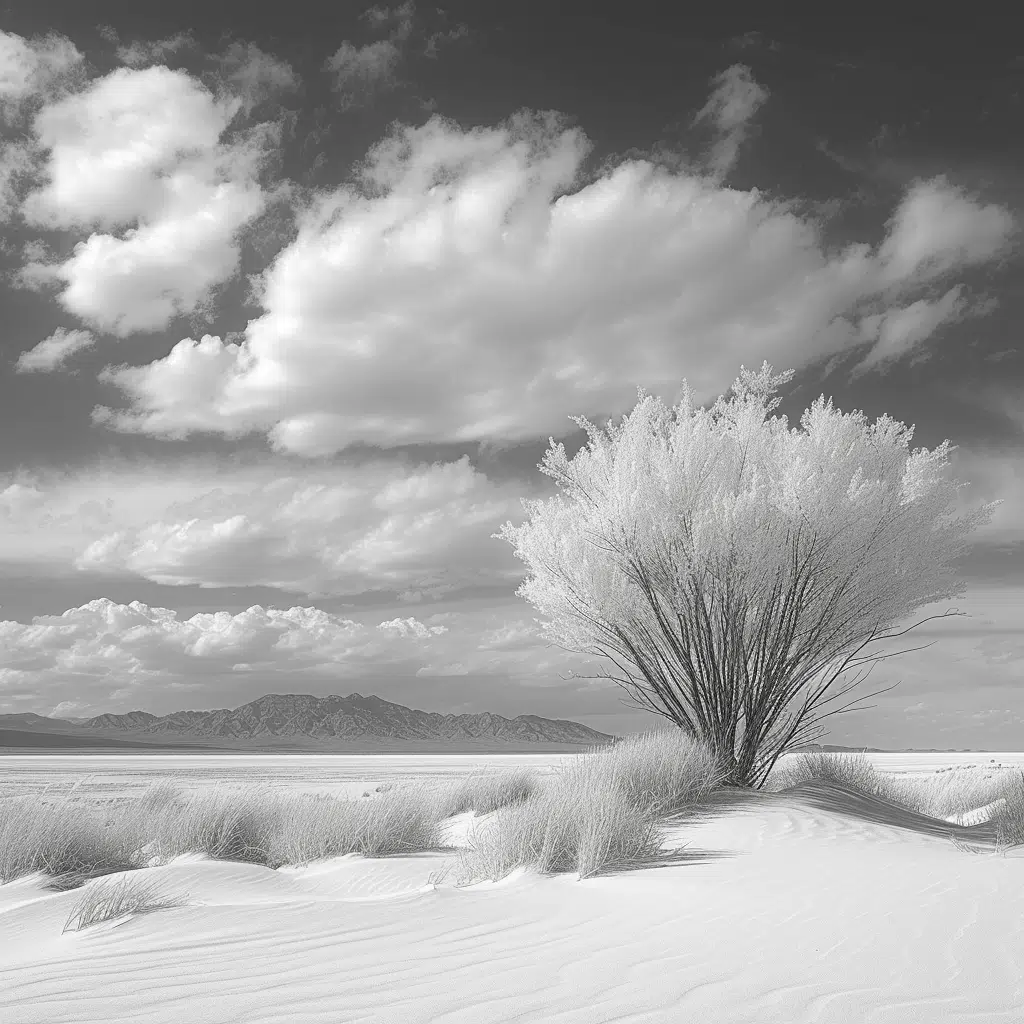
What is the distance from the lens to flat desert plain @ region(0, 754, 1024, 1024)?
3.30 meters

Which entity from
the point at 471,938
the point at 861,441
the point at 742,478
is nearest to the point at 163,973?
the point at 471,938

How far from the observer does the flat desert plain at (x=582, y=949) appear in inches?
130

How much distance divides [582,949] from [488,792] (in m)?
8.54

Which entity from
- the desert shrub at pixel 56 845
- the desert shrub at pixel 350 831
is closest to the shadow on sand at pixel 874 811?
the desert shrub at pixel 350 831

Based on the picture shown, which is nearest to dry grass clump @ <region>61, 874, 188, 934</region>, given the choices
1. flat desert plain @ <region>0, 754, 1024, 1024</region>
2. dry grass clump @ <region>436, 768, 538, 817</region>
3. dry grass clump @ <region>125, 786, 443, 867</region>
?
flat desert plain @ <region>0, 754, 1024, 1024</region>

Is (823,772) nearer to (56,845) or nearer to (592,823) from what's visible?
(592,823)

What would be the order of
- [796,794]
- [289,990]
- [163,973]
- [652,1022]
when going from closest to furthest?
[652,1022] → [289,990] → [163,973] → [796,794]

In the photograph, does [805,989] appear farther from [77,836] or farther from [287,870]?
[77,836]

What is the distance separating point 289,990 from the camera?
139 inches

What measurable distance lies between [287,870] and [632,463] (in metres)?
6.08

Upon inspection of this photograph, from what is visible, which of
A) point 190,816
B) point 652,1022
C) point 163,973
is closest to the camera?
point 652,1022

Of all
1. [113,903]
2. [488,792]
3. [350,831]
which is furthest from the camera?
[488,792]

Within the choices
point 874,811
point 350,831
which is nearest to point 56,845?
point 350,831

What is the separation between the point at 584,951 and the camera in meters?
4.12
